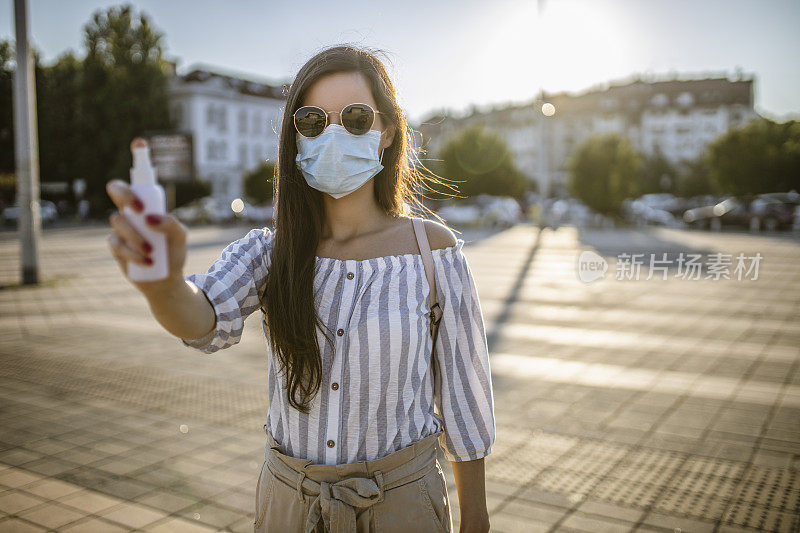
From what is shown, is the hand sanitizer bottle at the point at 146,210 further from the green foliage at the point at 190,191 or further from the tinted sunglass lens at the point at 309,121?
the green foliage at the point at 190,191

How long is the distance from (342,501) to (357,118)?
1094 mm

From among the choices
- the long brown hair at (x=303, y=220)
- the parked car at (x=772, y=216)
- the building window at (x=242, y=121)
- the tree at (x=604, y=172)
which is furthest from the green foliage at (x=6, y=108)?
the long brown hair at (x=303, y=220)

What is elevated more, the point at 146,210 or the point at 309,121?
the point at 309,121

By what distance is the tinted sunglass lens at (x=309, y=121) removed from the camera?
6.61 feet

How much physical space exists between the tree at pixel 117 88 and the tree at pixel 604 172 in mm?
31204

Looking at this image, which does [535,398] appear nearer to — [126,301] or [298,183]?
[298,183]

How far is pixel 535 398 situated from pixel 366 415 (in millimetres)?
4790

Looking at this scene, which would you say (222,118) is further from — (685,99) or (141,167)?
(141,167)

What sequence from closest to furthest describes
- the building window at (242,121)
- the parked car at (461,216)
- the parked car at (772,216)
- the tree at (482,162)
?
1. the parked car at (772,216)
2. the parked car at (461,216)
3. the tree at (482,162)
4. the building window at (242,121)

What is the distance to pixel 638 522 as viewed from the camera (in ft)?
12.9

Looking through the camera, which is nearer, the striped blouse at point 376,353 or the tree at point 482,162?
the striped blouse at point 376,353

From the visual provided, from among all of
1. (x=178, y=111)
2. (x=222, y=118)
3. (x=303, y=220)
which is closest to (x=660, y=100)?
(x=222, y=118)

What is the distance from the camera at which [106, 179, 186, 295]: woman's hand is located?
118 cm

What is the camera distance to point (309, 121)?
2029 millimetres
